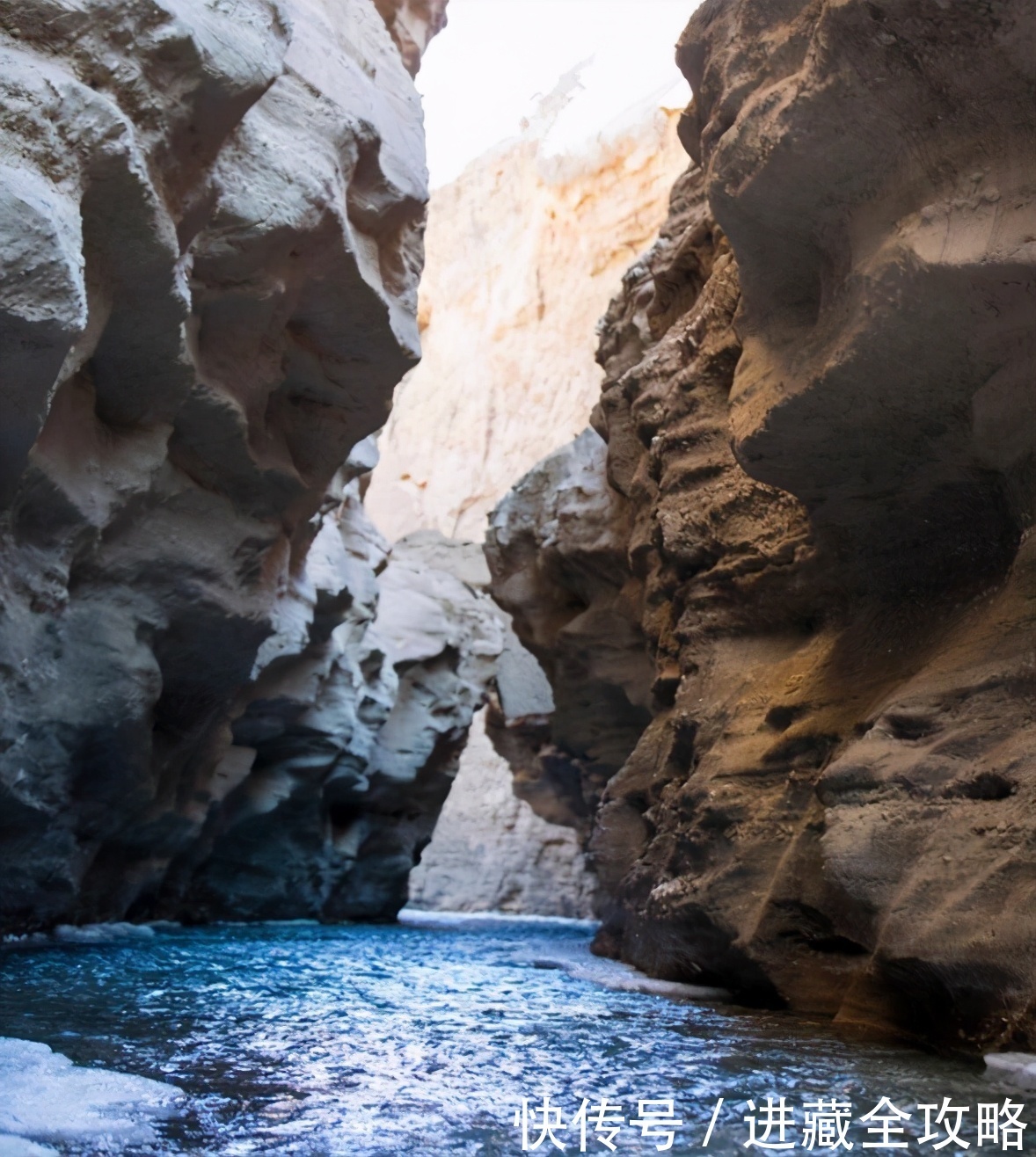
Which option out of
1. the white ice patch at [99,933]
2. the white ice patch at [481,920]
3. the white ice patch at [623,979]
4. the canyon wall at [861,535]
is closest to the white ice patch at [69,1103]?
the canyon wall at [861,535]

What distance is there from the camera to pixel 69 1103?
125 inches

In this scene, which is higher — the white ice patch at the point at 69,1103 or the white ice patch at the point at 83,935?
the white ice patch at the point at 69,1103

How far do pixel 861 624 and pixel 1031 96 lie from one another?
341cm

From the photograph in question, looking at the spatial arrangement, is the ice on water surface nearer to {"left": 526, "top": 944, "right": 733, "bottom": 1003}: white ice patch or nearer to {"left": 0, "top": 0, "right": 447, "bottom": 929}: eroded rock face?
{"left": 526, "top": 944, "right": 733, "bottom": 1003}: white ice patch

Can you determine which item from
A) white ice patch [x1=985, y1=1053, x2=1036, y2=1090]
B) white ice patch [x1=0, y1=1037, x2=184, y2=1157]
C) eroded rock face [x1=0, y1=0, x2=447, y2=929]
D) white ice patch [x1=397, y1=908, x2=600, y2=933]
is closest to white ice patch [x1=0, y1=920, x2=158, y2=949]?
eroded rock face [x1=0, y1=0, x2=447, y2=929]

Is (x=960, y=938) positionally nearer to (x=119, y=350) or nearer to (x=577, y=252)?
(x=119, y=350)

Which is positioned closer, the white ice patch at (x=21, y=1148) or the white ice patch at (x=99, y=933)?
the white ice patch at (x=21, y=1148)

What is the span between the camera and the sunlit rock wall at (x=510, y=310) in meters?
37.6

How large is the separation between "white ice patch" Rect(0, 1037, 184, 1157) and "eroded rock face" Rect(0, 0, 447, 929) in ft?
9.52

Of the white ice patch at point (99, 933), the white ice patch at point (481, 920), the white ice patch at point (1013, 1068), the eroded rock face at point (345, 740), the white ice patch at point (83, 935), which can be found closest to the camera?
the white ice patch at point (1013, 1068)

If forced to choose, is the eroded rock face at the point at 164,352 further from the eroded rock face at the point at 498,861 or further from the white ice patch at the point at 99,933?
the eroded rock face at the point at 498,861

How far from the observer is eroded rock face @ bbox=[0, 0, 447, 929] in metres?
5.03

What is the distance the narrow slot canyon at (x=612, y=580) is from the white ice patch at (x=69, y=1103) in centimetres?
3

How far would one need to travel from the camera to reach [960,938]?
4500 mm
